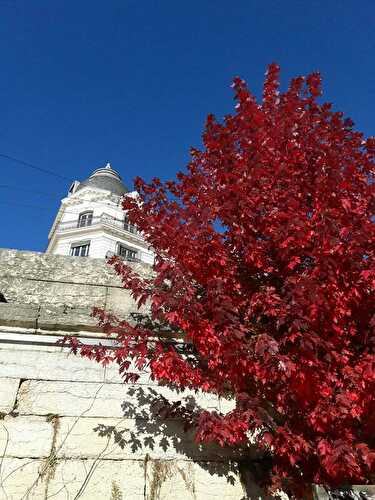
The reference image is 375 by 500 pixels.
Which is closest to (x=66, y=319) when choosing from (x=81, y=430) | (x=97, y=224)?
(x=81, y=430)

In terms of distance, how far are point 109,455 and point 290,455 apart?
5.72 ft

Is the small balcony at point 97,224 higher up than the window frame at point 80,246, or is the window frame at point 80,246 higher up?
the small balcony at point 97,224

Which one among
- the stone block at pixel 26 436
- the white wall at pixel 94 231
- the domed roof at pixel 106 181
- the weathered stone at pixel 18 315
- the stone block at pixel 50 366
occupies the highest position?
the domed roof at pixel 106 181

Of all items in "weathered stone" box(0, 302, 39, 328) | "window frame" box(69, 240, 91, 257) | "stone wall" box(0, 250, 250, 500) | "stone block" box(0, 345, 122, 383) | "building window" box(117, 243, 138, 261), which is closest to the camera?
"stone wall" box(0, 250, 250, 500)

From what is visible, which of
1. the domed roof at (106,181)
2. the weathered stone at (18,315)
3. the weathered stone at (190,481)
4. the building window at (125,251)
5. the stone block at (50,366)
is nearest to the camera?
the weathered stone at (190,481)

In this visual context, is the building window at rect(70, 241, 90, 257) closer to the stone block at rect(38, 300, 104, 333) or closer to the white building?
the white building

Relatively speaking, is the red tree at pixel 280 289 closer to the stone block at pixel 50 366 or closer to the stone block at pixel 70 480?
the stone block at pixel 50 366

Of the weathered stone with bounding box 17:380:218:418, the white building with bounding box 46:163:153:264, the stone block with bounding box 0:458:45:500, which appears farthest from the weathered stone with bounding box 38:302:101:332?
the white building with bounding box 46:163:153:264

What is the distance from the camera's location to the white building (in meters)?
39.1

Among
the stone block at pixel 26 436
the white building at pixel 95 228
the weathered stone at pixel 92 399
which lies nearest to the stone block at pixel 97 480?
the stone block at pixel 26 436

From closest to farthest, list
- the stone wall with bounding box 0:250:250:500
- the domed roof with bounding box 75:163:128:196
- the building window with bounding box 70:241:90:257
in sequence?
the stone wall with bounding box 0:250:250:500, the building window with bounding box 70:241:90:257, the domed roof with bounding box 75:163:128:196

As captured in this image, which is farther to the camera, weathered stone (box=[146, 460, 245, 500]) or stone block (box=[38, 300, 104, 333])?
stone block (box=[38, 300, 104, 333])

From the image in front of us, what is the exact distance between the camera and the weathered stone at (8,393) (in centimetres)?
363

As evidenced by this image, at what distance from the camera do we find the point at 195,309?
3160 millimetres
